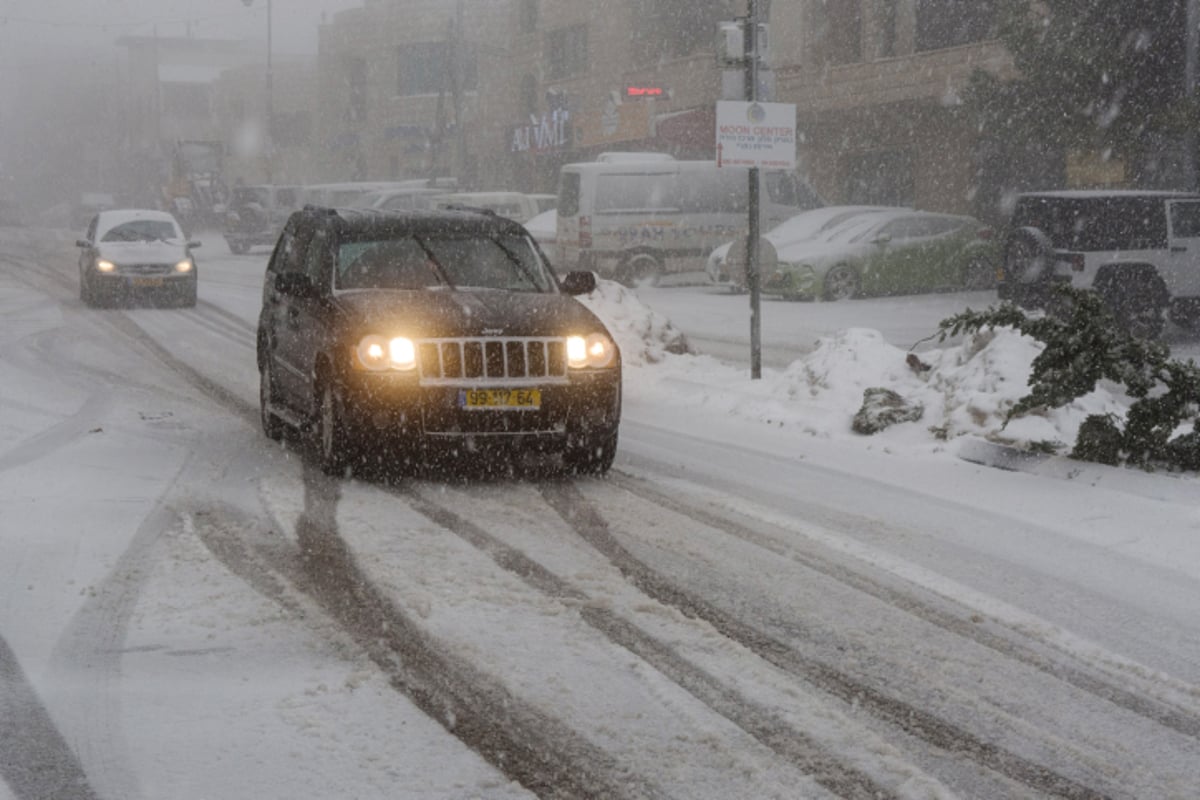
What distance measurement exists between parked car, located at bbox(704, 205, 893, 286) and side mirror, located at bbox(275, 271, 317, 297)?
15878 millimetres

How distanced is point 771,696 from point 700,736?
1.48 feet

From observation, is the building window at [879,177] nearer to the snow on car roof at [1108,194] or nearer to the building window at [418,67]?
the snow on car roof at [1108,194]

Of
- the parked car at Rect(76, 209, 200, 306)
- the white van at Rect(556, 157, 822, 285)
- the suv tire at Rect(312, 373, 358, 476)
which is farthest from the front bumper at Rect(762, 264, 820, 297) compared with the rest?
the suv tire at Rect(312, 373, 358, 476)

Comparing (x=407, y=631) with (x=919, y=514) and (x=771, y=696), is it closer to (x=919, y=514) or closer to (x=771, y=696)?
(x=771, y=696)

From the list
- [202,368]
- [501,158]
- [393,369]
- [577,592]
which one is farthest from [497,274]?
[501,158]

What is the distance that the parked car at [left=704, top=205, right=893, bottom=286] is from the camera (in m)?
25.2

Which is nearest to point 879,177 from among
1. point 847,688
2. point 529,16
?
point 529,16

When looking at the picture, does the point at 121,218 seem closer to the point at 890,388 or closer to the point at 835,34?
the point at 890,388

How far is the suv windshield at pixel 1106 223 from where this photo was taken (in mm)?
17234

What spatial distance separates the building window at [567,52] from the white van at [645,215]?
921 inches

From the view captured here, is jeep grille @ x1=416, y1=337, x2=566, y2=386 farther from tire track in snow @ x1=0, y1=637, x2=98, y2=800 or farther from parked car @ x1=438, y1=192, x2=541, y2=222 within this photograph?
parked car @ x1=438, y1=192, x2=541, y2=222

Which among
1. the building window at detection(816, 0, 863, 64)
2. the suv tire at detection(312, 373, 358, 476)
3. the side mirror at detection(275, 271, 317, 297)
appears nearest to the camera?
the suv tire at detection(312, 373, 358, 476)

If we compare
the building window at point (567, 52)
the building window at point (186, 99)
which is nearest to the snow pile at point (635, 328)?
the building window at point (567, 52)

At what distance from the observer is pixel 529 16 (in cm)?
5444
